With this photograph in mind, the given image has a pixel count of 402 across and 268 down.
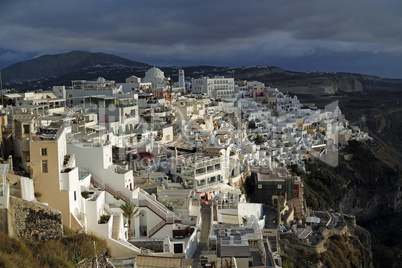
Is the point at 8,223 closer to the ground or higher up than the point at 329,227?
higher up

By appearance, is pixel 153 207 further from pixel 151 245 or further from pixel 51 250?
pixel 51 250

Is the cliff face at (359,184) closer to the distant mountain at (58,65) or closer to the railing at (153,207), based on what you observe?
the railing at (153,207)

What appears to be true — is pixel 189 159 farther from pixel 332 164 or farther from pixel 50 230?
pixel 332 164

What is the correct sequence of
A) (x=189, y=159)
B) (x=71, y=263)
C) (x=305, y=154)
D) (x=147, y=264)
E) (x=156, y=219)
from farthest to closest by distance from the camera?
(x=305, y=154)
(x=189, y=159)
(x=156, y=219)
(x=147, y=264)
(x=71, y=263)

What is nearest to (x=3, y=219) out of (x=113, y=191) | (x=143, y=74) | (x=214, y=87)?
(x=113, y=191)

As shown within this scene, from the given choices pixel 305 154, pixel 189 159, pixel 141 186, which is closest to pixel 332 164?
pixel 305 154
